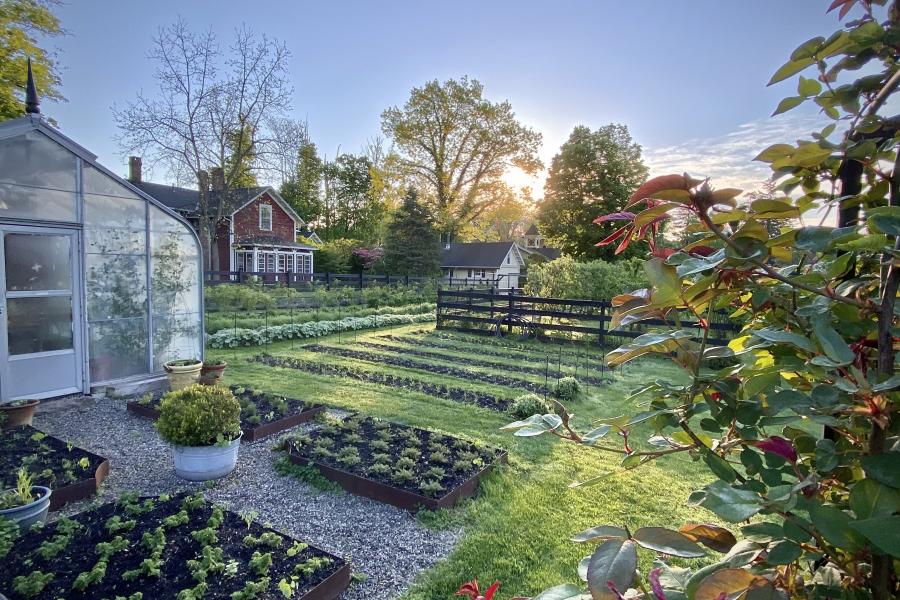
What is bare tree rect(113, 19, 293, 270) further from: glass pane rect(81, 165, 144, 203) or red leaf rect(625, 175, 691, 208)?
red leaf rect(625, 175, 691, 208)

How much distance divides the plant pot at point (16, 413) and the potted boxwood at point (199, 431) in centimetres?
232

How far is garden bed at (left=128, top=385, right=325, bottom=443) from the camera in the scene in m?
5.18

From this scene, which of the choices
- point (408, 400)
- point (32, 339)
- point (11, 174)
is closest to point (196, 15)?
point (11, 174)

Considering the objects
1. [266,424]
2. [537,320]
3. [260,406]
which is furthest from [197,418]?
[537,320]

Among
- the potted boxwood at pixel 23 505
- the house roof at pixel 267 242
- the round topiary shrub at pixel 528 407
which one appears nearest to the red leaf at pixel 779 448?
the potted boxwood at pixel 23 505

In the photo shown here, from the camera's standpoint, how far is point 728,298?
2.83 feet

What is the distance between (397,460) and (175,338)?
194 inches

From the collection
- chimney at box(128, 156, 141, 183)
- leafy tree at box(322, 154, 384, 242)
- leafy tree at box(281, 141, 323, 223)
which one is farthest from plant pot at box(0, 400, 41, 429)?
leafy tree at box(281, 141, 323, 223)

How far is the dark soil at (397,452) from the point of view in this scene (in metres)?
3.98

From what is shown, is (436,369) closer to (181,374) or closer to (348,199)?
(181,374)

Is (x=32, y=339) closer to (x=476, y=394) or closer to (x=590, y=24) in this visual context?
(x=476, y=394)

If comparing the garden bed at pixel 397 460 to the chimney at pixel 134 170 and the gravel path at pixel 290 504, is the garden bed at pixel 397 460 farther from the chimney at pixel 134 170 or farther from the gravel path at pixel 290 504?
the chimney at pixel 134 170

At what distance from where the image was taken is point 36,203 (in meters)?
5.75

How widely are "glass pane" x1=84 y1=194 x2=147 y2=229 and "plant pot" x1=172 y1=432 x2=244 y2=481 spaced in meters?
4.07
